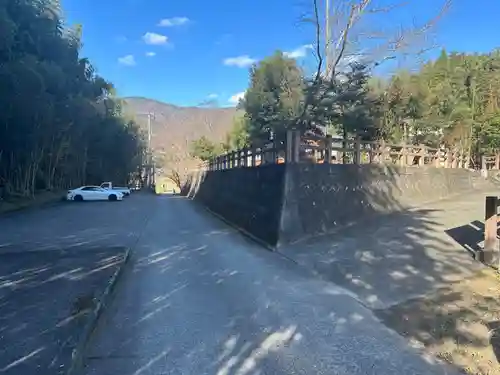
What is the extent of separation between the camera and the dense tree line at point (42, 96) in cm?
1723

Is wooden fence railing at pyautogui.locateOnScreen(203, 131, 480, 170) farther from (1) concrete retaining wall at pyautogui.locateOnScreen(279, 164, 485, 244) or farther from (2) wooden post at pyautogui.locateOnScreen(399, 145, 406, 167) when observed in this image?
(1) concrete retaining wall at pyautogui.locateOnScreen(279, 164, 485, 244)

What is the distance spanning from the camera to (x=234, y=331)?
184 inches

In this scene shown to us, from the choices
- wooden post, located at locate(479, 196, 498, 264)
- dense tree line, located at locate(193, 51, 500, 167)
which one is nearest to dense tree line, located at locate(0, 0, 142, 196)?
dense tree line, located at locate(193, 51, 500, 167)

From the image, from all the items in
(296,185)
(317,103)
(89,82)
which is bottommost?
(296,185)

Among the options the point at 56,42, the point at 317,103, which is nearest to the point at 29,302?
the point at 317,103

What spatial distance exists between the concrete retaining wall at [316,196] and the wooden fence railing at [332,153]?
12.6 inches

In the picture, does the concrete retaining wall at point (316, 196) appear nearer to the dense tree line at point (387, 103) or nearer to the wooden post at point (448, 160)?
the dense tree line at point (387, 103)

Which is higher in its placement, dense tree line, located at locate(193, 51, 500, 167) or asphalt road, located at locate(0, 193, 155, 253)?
dense tree line, located at locate(193, 51, 500, 167)

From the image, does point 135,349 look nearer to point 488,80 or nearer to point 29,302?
point 29,302

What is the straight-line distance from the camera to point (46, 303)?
5.23 meters

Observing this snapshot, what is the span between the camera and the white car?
105ft

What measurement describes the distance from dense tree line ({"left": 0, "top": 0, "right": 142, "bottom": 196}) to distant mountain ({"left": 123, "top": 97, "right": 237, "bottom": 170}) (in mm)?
17964

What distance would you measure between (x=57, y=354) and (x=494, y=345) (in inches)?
147

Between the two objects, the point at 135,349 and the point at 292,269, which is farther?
the point at 292,269
